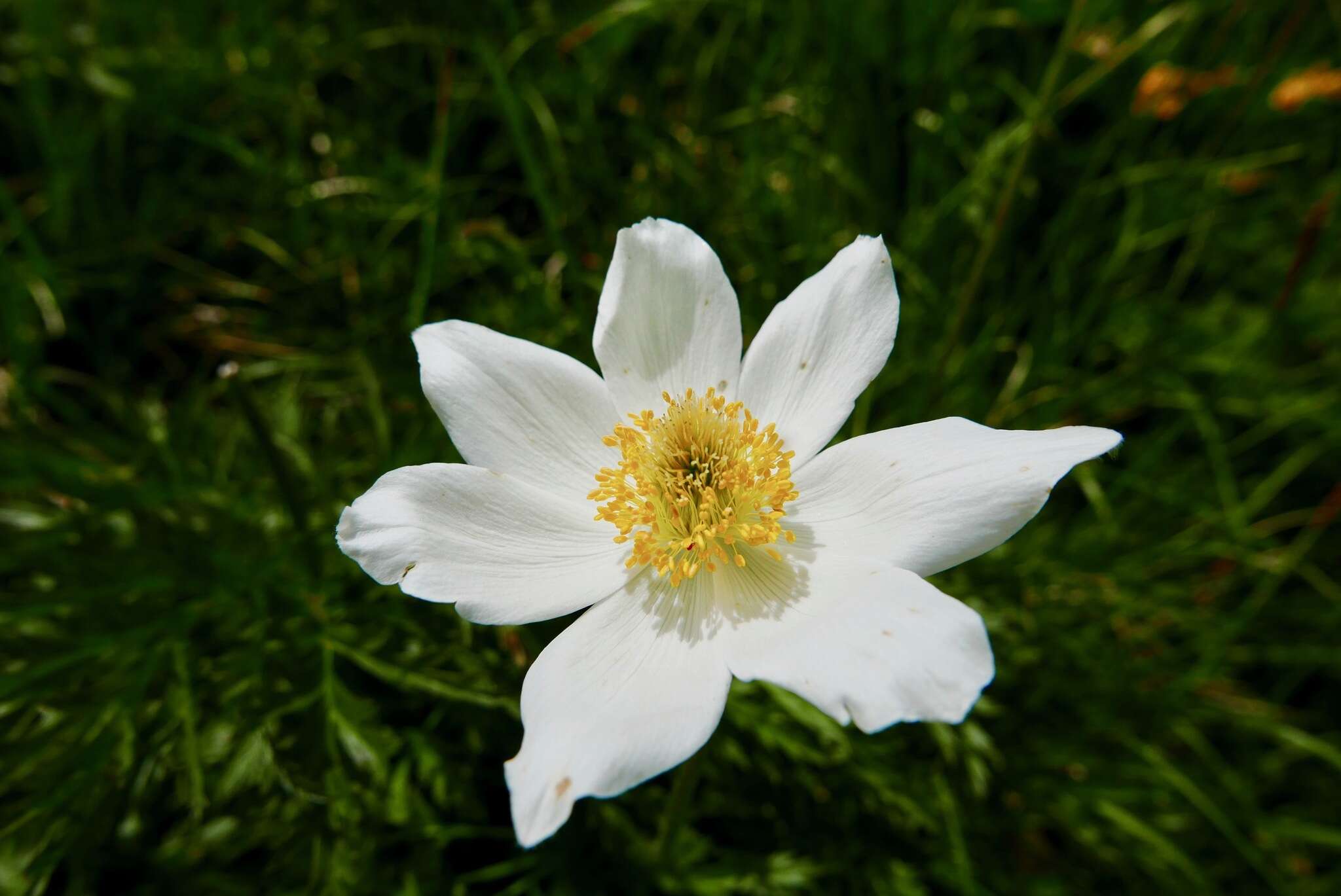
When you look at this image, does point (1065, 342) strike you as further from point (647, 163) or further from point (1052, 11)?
point (647, 163)

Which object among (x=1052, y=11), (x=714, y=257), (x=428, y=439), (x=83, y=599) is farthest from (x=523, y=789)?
(x=1052, y=11)

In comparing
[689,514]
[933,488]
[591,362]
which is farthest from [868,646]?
[591,362]

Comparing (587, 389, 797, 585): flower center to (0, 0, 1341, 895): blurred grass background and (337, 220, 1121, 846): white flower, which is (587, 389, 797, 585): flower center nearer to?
(337, 220, 1121, 846): white flower

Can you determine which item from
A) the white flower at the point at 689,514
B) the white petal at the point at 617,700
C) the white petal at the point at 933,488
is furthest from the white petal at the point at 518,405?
the white petal at the point at 933,488

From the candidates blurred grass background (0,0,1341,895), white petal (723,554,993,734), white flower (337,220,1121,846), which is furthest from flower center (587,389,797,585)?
blurred grass background (0,0,1341,895)

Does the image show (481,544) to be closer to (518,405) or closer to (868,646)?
(518,405)

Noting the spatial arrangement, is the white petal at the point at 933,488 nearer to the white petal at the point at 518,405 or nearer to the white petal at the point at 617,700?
the white petal at the point at 617,700

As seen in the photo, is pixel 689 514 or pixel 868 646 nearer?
pixel 868 646
